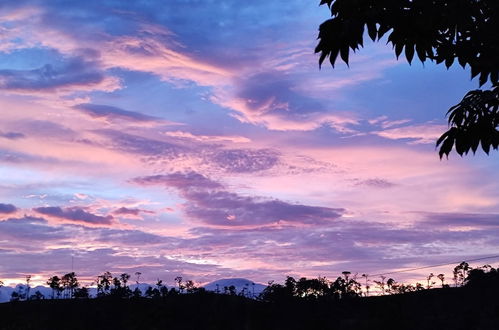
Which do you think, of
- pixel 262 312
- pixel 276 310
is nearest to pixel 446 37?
pixel 262 312

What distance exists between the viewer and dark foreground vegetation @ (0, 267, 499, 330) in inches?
2530

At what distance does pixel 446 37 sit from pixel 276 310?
69.8 metres

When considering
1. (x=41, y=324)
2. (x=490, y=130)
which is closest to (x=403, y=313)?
(x=41, y=324)

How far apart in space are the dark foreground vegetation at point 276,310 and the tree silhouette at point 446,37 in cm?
5733

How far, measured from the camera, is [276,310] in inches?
2904

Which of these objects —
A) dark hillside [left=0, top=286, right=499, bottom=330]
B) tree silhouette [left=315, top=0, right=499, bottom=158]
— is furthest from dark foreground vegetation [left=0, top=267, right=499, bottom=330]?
tree silhouette [left=315, top=0, right=499, bottom=158]

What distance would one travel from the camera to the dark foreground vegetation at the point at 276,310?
2530 inches

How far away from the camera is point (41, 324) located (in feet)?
224

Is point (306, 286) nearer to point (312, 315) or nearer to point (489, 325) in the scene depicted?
point (312, 315)

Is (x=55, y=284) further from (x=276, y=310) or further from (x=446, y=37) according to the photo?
(x=446, y=37)

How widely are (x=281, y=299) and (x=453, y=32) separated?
72.1 meters

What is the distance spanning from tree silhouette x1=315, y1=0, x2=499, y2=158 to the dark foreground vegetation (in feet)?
188

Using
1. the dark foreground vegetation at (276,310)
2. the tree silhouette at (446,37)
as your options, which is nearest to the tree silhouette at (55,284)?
the dark foreground vegetation at (276,310)

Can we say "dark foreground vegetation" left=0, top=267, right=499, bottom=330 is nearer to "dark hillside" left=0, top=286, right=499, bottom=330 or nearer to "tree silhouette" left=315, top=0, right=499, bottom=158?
"dark hillside" left=0, top=286, right=499, bottom=330
